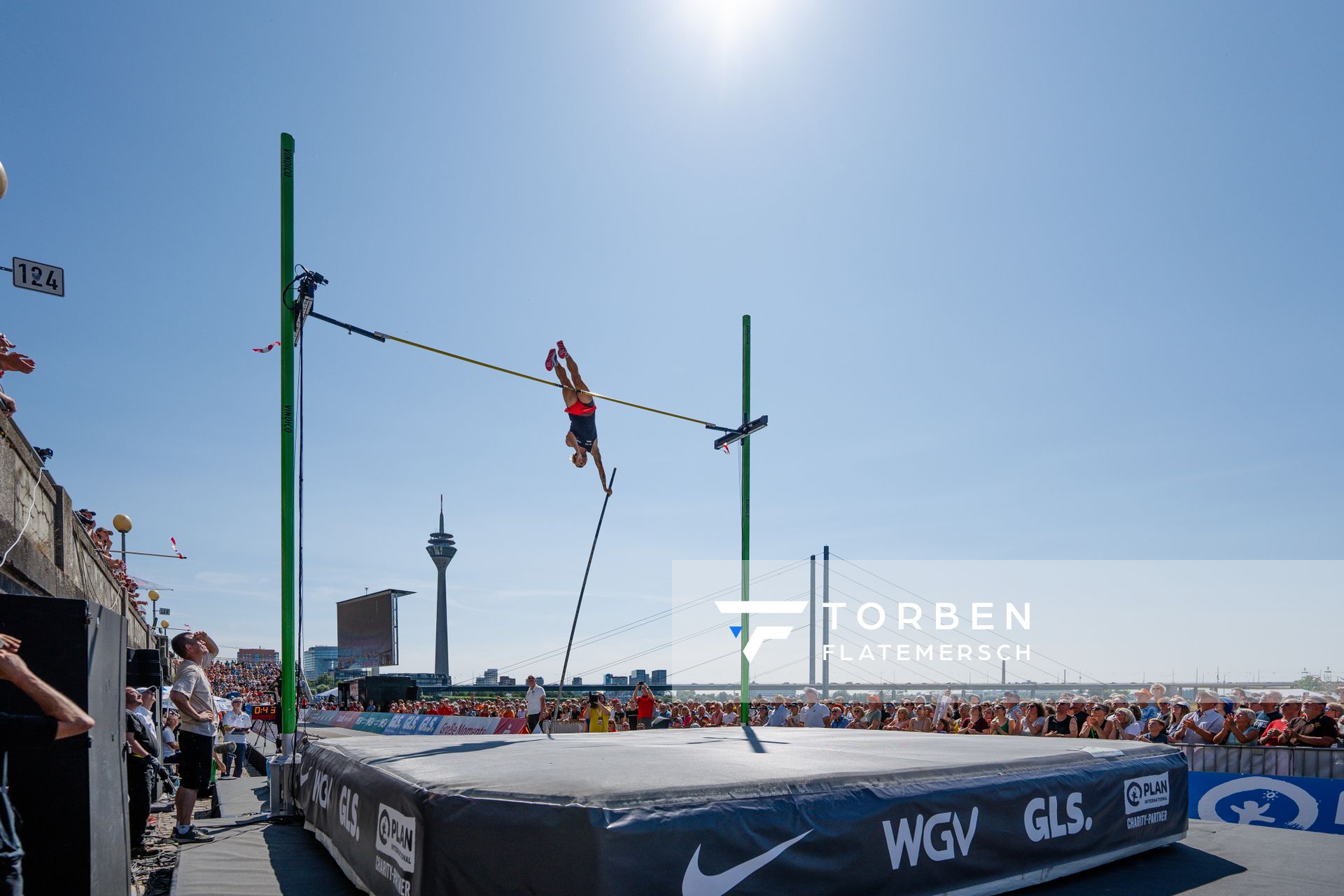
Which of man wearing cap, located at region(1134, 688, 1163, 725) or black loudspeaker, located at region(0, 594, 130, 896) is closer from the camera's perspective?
black loudspeaker, located at region(0, 594, 130, 896)

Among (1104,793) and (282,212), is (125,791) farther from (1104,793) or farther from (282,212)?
(1104,793)

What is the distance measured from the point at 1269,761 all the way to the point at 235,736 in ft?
64.9

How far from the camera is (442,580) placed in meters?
92.5

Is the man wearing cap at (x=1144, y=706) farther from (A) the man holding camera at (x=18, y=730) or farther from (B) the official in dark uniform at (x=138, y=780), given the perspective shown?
(A) the man holding camera at (x=18, y=730)

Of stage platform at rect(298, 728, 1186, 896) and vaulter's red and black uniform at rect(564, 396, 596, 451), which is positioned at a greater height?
vaulter's red and black uniform at rect(564, 396, 596, 451)

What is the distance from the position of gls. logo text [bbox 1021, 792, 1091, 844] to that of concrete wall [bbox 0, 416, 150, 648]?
5.06m

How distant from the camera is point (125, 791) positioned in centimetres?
396

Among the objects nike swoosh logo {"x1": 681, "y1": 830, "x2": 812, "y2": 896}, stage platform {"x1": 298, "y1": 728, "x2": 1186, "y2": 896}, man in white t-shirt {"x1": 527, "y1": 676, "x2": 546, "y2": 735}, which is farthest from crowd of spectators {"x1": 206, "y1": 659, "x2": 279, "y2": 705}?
nike swoosh logo {"x1": 681, "y1": 830, "x2": 812, "y2": 896}

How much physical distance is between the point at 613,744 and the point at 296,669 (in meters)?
2.50

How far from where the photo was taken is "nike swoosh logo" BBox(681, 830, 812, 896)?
2680 millimetres

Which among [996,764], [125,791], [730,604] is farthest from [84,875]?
[730,604]

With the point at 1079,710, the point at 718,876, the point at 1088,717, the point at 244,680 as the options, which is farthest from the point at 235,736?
the point at 244,680

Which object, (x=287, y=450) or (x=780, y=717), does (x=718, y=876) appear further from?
(x=780, y=717)

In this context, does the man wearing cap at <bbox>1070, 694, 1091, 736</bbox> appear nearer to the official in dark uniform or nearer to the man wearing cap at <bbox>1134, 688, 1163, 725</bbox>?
the man wearing cap at <bbox>1134, 688, 1163, 725</bbox>
